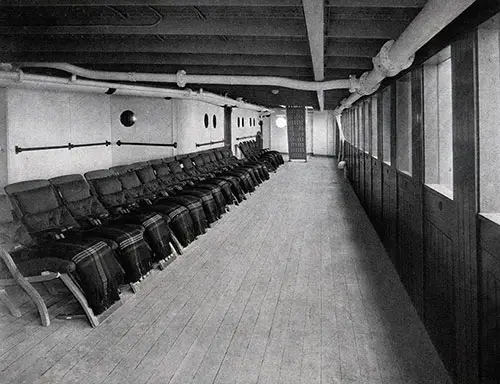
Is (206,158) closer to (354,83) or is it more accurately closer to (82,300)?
(354,83)

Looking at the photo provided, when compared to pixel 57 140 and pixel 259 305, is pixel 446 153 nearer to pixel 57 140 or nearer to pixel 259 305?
pixel 259 305

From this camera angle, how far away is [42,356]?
2.84m

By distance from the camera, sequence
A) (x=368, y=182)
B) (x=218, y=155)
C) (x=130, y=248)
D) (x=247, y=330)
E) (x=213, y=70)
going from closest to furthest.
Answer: (x=247, y=330) < (x=130, y=248) < (x=213, y=70) < (x=368, y=182) < (x=218, y=155)

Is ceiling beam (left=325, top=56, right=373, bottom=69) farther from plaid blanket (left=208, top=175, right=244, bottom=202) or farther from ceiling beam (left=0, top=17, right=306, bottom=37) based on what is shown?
plaid blanket (left=208, top=175, right=244, bottom=202)

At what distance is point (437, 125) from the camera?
3395mm

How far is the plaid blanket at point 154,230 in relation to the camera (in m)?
4.48

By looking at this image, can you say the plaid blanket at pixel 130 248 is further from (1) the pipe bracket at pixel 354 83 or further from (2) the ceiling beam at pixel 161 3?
(1) the pipe bracket at pixel 354 83

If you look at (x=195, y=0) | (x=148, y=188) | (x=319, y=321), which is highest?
(x=195, y=0)

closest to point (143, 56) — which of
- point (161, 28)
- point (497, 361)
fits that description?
point (161, 28)

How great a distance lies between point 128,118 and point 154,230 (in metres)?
4.37

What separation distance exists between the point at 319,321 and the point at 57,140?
452cm

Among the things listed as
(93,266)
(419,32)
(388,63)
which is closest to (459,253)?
(419,32)

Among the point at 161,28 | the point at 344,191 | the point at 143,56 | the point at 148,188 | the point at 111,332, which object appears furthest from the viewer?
the point at 344,191

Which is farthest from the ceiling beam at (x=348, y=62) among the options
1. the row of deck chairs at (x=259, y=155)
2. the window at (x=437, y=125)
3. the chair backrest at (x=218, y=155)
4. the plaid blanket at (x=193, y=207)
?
the row of deck chairs at (x=259, y=155)
